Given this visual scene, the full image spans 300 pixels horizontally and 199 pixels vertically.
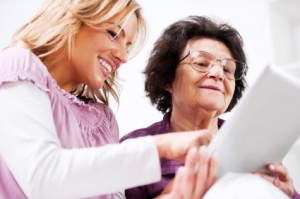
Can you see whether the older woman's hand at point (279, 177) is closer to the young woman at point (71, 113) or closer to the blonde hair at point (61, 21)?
the young woman at point (71, 113)

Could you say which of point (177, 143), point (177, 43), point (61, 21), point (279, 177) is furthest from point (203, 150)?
point (177, 43)

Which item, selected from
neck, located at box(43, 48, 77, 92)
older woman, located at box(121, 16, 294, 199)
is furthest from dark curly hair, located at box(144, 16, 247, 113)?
neck, located at box(43, 48, 77, 92)

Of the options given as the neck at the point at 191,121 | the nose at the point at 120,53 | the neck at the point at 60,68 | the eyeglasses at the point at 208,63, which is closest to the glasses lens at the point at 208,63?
the eyeglasses at the point at 208,63

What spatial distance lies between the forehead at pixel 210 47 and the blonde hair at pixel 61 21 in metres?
0.26

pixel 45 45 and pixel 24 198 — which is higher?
pixel 45 45

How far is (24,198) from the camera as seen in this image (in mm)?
848

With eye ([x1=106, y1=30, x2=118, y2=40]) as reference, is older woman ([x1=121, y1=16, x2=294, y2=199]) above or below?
below

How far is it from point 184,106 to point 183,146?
540 millimetres

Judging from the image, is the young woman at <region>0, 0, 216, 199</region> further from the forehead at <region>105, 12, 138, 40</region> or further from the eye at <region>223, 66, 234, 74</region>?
the eye at <region>223, 66, 234, 74</region>

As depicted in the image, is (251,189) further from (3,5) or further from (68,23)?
(3,5)

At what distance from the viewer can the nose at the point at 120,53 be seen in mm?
1028

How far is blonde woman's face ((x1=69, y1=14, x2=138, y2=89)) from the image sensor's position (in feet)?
3.27

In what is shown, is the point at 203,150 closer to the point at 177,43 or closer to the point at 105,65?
the point at 105,65

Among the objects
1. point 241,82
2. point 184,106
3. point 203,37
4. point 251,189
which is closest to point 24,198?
point 251,189
